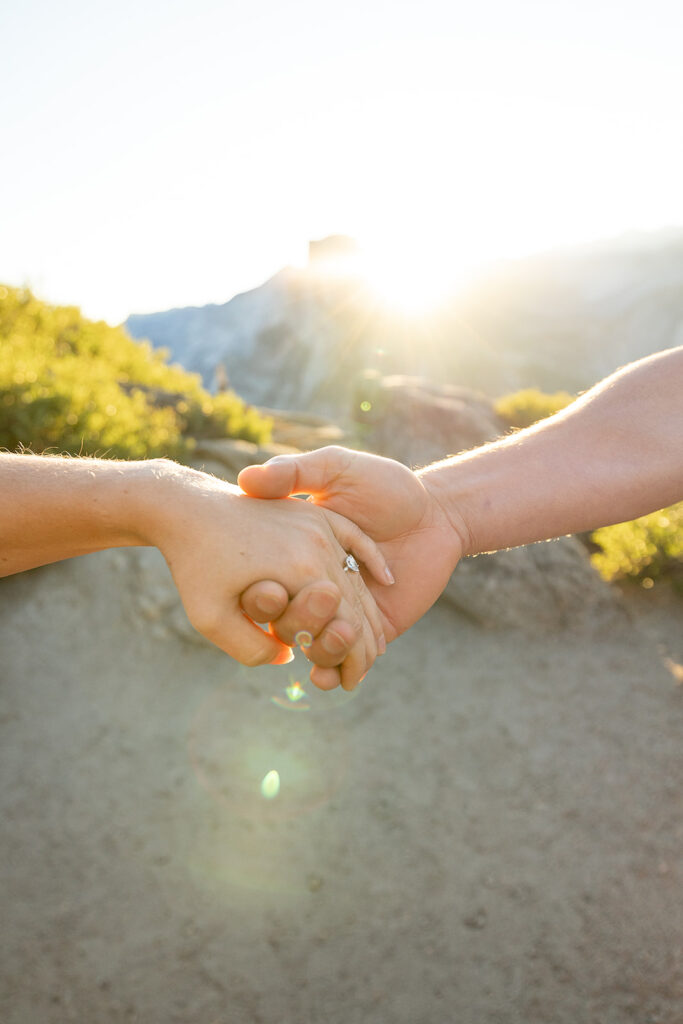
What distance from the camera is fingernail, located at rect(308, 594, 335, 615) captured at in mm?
2021

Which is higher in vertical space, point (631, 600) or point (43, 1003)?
point (43, 1003)

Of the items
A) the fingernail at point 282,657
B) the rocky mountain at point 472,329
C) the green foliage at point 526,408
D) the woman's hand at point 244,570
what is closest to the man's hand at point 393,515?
the woman's hand at point 244,570

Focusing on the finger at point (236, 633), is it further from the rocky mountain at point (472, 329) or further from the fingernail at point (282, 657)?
the rocky mountain at point (472, 329)

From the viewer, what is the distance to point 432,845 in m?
3.71

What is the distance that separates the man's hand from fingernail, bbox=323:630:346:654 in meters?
0.49

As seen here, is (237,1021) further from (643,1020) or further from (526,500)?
(526,500)

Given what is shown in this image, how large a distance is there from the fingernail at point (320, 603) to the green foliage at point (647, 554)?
5272 mm

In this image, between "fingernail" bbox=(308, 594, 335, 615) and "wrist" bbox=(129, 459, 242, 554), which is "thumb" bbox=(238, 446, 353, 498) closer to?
"wrist" bbox=(129, 459, 242, 554)

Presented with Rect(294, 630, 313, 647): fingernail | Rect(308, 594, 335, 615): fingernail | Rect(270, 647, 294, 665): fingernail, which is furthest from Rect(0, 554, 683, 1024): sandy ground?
Rect(308, 594, 335, 615): fingernail

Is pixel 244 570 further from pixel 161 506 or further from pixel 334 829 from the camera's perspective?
pixel 334 829

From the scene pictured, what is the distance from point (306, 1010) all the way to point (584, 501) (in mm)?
2995

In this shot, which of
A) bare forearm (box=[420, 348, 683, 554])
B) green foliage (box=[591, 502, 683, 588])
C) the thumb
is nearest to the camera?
the thumb

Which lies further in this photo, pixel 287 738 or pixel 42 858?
pixel 287 738

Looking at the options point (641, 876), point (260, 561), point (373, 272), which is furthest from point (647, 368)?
point (373, 272)
